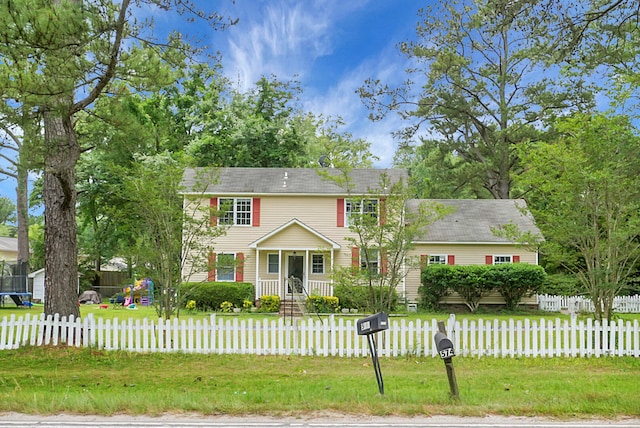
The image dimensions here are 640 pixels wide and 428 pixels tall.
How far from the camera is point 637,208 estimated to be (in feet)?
39.6

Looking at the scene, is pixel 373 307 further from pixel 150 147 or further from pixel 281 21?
pixel 150 147

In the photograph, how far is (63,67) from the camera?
9.39m

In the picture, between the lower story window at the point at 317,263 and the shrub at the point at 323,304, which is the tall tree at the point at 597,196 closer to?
the shrub at the point at 323,304

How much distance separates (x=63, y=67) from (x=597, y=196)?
1042 centimetres

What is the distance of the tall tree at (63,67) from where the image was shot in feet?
27.3

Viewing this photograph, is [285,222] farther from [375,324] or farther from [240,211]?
[375,324]

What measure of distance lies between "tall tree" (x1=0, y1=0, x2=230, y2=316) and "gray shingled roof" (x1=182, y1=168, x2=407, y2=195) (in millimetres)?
12473

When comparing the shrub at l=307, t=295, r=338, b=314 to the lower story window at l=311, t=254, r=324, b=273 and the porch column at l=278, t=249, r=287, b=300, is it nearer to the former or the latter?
the porch column at l=278, t=249, r=287, b=300

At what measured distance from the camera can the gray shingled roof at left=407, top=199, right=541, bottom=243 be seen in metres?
25.4

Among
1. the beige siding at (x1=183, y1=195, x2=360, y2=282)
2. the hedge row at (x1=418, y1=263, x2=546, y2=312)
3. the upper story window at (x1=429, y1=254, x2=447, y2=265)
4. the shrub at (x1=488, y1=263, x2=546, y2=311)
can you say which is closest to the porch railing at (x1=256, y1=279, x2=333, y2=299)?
the beige siding at (x1=183, y1=195, x2=360, y2=282)

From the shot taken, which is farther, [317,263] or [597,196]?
[317,263]

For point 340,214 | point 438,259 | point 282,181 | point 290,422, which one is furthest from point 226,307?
point 290,422

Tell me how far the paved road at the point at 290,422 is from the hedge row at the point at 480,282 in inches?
698

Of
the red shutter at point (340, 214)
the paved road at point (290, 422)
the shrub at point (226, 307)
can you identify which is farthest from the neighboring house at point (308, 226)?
the paved road at point (290, 422)
